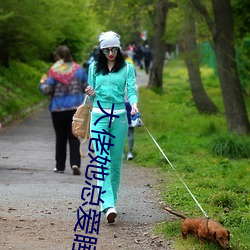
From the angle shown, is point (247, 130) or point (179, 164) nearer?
point (179, 164)

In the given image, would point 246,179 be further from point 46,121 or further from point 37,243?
point 46,121

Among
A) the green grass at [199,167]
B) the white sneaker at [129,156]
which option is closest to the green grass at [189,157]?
the green grass at [199,167]

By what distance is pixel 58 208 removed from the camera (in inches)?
321

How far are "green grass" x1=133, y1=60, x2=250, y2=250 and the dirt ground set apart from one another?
0.78 feet

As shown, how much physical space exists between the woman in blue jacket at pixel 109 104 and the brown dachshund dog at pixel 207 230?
1064 millimetres

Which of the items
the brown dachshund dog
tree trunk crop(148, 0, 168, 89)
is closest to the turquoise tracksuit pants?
the brown dachshund dog

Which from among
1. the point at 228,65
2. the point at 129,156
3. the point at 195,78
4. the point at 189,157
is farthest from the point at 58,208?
the point at 195,78

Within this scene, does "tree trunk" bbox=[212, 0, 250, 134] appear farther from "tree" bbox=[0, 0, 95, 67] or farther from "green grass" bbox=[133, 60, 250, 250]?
"tree" bbox=[0, 0, 95, 67]

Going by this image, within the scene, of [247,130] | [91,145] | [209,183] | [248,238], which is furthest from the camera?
[247,130]

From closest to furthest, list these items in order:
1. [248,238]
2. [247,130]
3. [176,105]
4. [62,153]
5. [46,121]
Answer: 1. [248,238]
2. [62,153]
3. [247,130]
4. [46,121]
5. [176,105]

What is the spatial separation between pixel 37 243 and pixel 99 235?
627 mm

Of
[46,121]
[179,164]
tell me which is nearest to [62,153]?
[179,164]

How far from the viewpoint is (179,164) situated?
12117mm

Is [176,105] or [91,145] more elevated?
[91,145]
